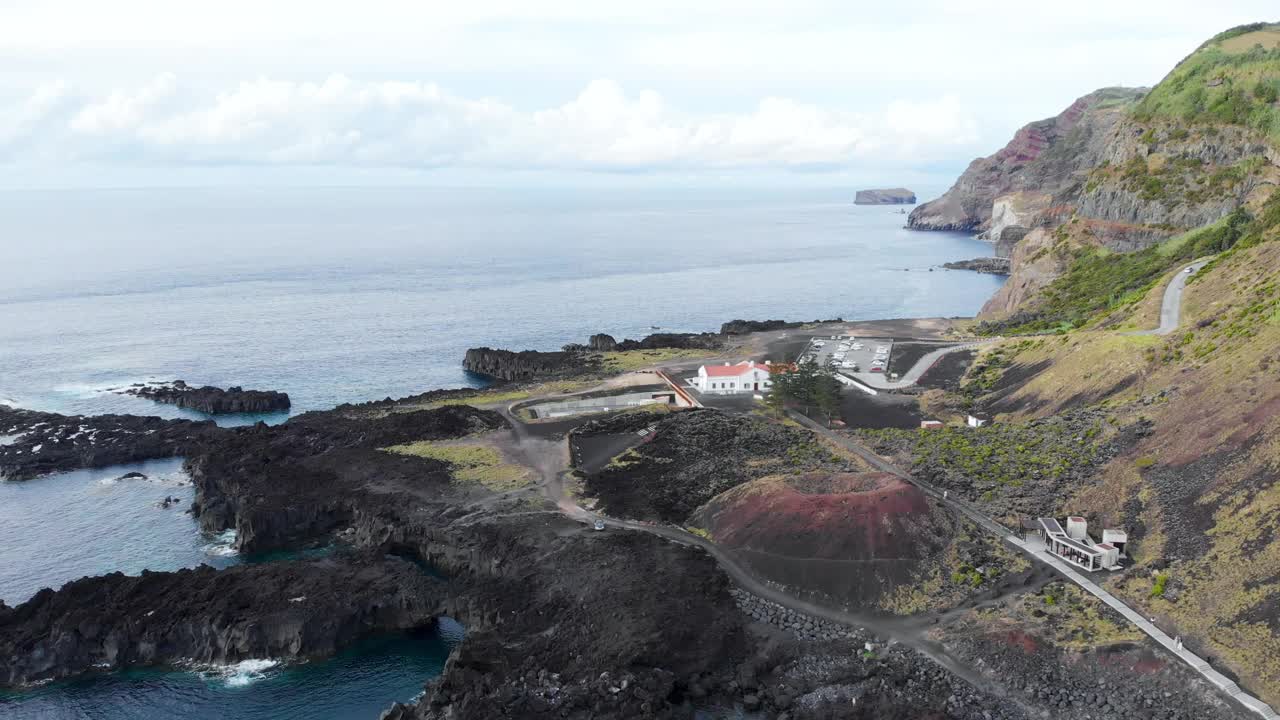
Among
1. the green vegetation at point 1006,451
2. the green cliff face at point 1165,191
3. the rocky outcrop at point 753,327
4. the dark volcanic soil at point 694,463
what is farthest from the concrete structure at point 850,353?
the green vegetation at point 1006,451

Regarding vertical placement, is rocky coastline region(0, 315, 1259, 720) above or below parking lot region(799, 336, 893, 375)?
below

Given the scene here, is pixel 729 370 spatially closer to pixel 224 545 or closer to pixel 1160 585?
pixel 224 545

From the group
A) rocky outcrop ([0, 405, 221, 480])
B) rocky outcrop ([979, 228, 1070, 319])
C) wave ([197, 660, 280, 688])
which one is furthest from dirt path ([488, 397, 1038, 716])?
rocky outcrop ([979, 228, 1070, 319])

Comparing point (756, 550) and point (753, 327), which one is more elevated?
point (753, 327)

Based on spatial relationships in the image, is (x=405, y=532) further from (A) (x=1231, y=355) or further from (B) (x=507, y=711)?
(A) (x=1231, y=355)

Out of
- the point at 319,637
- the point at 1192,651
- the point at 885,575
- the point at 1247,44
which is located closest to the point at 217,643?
the point at 319,637

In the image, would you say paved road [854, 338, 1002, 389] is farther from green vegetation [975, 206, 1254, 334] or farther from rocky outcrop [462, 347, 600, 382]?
rocky outcrop [462, 347, 600, 382]

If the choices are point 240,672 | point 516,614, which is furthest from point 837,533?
point 240,672
